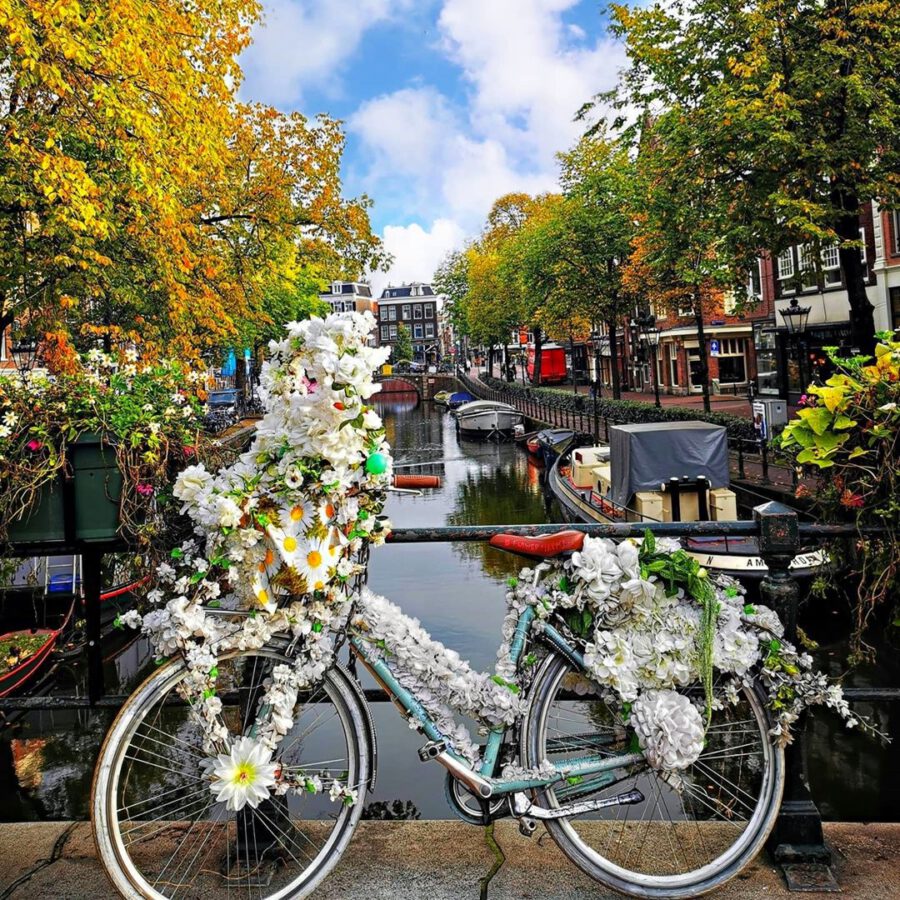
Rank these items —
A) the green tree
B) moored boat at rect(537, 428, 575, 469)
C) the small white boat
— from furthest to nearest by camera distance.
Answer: the green tree, the small white boat, moored boat at rect(537, 428, 575, 469)

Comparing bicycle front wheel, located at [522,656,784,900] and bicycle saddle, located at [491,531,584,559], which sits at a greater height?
bicycle saddle, located at [491,531,584,559]

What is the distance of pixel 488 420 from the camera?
42.9m

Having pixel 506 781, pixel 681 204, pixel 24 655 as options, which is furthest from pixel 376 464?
pixel 681 204

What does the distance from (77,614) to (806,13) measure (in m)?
15.7

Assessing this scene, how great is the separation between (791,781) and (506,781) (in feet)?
3.04

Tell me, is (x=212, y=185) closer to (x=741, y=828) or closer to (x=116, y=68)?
(x=116, y=68)

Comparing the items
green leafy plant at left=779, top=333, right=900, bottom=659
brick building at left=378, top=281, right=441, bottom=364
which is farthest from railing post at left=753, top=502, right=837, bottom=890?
brick building at left=378, top=281, right=441, bottom=364

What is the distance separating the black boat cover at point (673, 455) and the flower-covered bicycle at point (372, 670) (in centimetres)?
1185

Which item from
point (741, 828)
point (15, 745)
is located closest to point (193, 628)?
point (741, 828)

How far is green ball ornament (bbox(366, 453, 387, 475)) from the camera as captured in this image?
242cm

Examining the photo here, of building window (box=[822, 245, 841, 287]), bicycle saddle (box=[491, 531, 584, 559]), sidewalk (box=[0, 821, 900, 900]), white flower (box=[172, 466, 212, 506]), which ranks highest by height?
building window (box=[822, 245, 841, 287])

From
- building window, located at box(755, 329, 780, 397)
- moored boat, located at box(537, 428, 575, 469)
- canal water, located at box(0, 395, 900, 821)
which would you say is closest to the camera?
canal water, located at box(0, 395, 900, 821)

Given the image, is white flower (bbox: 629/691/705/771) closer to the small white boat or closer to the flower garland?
the flower garland

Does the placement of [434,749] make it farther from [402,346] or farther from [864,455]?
[402,346]
